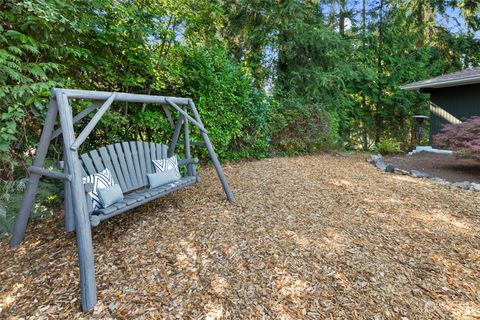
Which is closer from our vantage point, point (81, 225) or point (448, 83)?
point (81, 225)

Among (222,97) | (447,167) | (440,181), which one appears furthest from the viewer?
(447,167)

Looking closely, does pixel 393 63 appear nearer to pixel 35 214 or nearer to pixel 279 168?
pixel 279 168

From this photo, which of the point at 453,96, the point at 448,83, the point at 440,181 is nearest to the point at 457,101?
the point at 453,96

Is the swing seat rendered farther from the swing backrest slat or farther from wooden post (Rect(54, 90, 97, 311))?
wooden post (Rect(54, 90, 97, 311))

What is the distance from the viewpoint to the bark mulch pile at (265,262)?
169cm

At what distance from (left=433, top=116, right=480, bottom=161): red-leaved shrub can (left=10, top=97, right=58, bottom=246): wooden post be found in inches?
255

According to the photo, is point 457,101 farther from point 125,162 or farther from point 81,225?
point 81,225

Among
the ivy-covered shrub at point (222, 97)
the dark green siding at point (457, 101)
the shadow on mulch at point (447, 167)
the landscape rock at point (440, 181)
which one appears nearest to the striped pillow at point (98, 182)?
the ivy-covered shrub at point (222, 97)

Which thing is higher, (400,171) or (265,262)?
(265,262)

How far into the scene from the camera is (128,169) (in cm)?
289

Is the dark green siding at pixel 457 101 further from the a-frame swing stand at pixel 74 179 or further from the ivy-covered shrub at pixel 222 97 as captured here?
the a-frame swing stand at pixel 74 179

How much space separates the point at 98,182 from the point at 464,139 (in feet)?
21.7

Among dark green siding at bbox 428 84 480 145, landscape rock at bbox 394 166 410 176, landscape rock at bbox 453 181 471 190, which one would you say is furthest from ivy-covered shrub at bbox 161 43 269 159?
dark green siding at bbox 428 84 480 145

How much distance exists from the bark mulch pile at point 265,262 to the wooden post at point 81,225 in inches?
4.3
